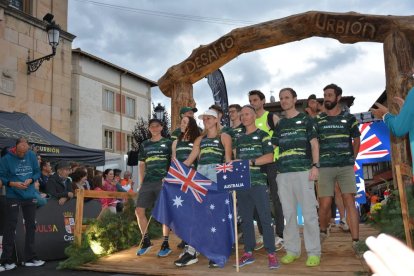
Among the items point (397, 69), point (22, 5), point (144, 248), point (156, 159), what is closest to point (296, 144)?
point (156, 159)

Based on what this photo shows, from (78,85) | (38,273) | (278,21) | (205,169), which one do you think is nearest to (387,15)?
(278,21)

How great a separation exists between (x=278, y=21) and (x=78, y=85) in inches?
956

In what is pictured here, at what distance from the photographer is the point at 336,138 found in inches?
225

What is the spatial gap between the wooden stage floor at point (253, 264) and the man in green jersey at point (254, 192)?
0.24 metres

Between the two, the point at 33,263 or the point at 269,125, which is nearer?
the point at 269,125

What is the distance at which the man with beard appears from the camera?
220 inches

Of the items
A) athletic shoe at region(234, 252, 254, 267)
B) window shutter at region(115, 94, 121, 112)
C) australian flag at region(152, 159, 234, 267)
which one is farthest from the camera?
window shutter at region(115, 94, 121, 112)

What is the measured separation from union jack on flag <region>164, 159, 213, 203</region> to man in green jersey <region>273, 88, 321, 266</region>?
1066mm

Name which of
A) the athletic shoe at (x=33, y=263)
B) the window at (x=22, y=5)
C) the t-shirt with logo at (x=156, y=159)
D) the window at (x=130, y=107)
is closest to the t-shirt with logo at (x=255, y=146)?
the t-shirt with logo at (x=156, y=159)

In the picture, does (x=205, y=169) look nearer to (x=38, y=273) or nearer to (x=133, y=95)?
(x=38, y=273)

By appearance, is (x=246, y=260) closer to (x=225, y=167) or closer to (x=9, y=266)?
(x=225, y=167)

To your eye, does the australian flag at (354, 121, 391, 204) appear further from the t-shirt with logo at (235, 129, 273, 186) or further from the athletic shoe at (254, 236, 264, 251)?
the t-shirt with logo at (235, 129, 273, 186)

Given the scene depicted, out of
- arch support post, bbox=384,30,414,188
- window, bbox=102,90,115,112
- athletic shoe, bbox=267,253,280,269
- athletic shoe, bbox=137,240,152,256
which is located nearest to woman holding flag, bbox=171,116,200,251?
athletic shoe, bbox=137,240,152,256

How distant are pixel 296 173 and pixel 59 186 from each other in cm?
453
